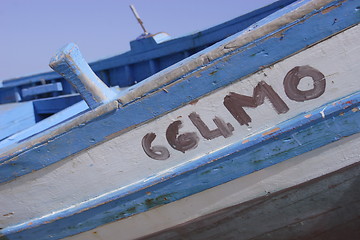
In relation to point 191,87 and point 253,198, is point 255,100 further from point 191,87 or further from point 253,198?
point 253,198

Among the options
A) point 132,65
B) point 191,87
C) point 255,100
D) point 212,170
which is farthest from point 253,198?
point 132,65

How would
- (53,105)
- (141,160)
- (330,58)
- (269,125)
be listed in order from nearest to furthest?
1. (330,58)
2. (269,125)
3. (141,160)
4. (53,105)

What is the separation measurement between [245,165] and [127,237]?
2.65 ft

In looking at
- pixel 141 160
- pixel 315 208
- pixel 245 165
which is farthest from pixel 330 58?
pixel 141 160

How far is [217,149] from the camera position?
143cm

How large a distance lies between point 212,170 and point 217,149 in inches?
4.3

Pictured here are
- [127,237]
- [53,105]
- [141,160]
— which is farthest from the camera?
[53,105]

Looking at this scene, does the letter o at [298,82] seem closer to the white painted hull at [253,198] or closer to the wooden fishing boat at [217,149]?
the wooden fishing boat at [217,149]

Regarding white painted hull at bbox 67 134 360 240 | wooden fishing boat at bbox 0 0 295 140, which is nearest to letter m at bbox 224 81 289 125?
white painted hull at bbox 67 134 360 240

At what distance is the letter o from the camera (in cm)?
126

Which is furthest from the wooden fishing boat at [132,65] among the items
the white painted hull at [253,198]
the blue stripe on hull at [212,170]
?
the white painted hull at [253,198]

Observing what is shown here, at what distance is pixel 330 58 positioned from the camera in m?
1.24

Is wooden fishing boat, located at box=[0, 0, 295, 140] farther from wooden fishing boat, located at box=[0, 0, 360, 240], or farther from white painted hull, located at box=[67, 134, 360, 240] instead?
white painted hull, located at box=[67, 134, 360, 240]

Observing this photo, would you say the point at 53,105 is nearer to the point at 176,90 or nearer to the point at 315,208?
the point at 176,90
